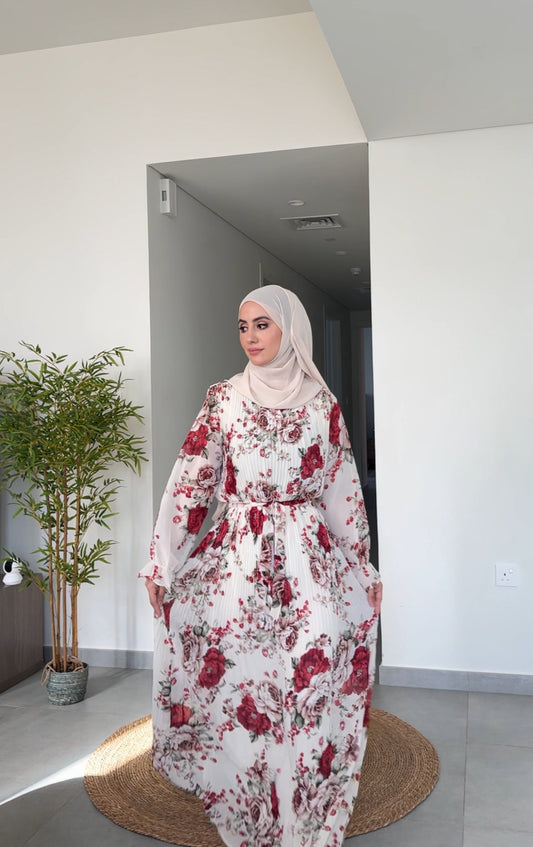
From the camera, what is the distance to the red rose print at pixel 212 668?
2.38 metres

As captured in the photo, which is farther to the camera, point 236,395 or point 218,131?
point 218,131

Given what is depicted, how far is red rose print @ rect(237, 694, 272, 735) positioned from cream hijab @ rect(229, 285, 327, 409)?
2.81ft

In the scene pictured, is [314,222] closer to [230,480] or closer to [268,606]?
[230,480]

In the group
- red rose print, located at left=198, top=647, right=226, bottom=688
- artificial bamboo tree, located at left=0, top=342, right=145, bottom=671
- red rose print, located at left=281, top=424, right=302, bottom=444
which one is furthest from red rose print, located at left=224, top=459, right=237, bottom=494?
artificial bamboo tree, located at left=0, top=342, right=145, bottom=671

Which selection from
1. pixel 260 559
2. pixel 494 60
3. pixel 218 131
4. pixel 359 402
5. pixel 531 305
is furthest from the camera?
pixel 359 402

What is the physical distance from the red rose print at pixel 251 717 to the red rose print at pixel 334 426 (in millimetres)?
796

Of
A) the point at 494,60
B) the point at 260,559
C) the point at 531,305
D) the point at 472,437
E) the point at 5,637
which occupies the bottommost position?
the point at 5,637

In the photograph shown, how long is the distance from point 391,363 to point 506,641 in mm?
Result: 1404

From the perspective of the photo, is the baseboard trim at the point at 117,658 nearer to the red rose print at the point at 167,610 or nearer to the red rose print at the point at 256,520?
the red rose print at the point at 167,610

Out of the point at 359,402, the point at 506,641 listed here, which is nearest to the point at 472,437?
the point at 506,641

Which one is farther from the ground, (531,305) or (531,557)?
(531,305)

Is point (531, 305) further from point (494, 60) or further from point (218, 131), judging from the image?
point (218, 131)

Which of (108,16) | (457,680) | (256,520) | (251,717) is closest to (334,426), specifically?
(256,520)

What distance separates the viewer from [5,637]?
3963mm
